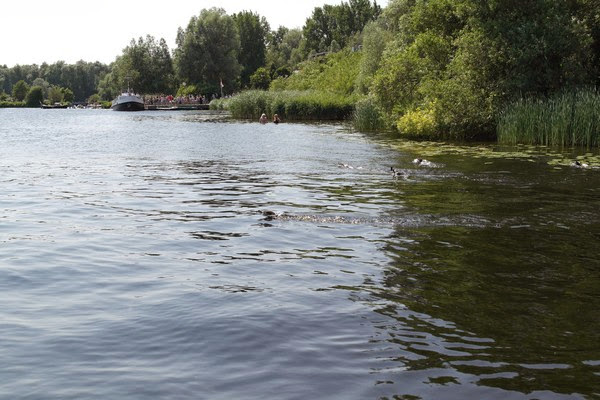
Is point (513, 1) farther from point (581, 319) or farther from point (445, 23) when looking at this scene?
point (581, 319)

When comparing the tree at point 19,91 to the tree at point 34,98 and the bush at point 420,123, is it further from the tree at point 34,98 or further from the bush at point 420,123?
the bush at point 420,123

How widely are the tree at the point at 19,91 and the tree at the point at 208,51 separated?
89780 mm

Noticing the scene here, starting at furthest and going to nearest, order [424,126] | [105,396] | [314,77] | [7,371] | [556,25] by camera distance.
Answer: [314,77]
[424,126]
[556,25]
[7,371]
[105,396]

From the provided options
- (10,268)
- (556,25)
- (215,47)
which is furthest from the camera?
(215,47)

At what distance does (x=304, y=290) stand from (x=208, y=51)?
11563cm

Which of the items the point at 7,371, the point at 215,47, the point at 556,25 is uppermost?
the point at 215,47

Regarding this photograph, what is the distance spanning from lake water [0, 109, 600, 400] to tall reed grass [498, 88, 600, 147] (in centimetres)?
1016

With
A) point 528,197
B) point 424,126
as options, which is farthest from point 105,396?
point 424,126

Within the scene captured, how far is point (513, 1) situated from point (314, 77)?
55.0 metres

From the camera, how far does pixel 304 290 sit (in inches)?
368

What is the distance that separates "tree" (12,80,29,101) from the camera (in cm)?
18875

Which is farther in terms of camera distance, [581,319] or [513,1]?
[513,1]

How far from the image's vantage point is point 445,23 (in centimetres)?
3991

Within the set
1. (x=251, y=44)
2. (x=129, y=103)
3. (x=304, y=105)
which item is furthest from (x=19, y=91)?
(x=304, y=105)
